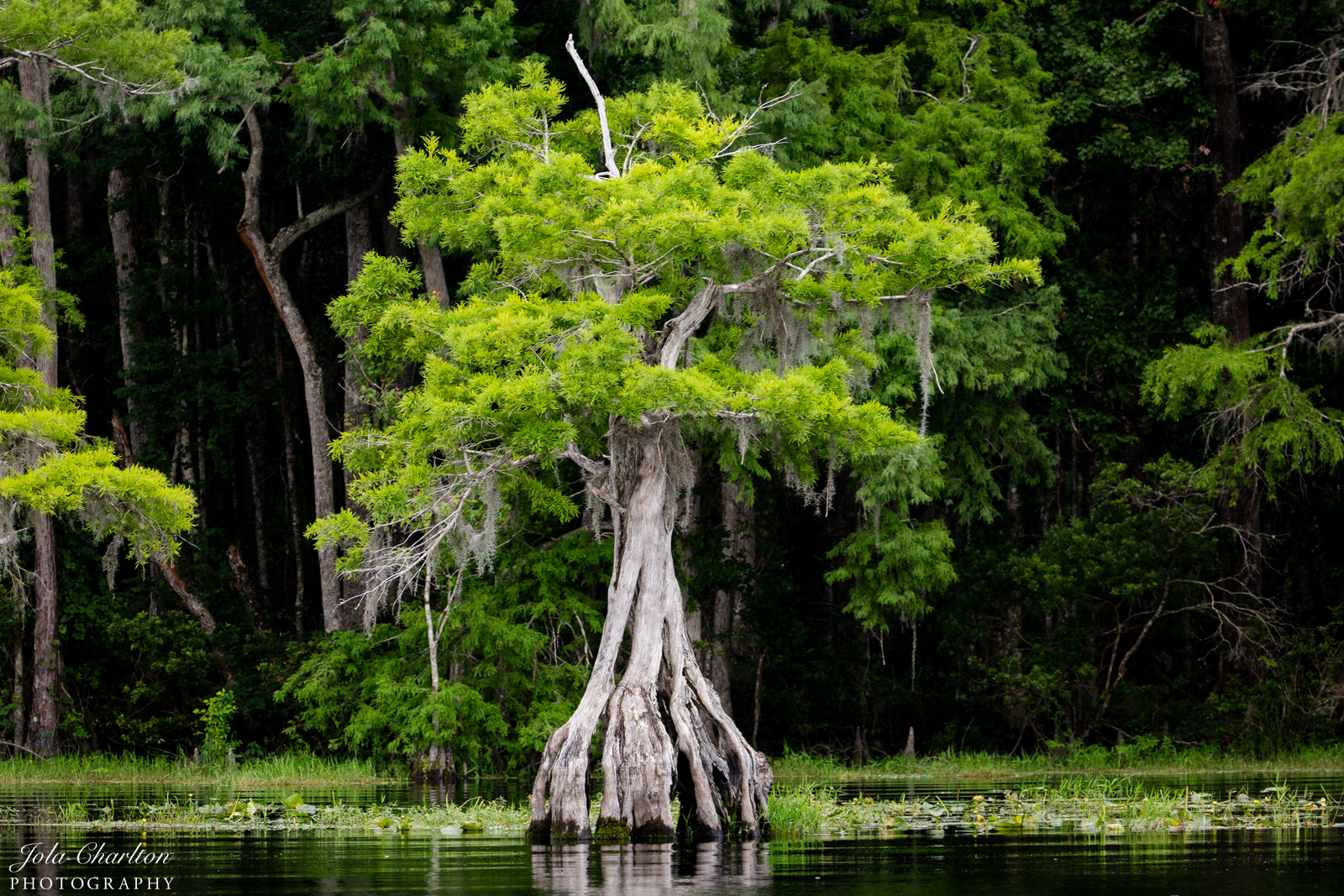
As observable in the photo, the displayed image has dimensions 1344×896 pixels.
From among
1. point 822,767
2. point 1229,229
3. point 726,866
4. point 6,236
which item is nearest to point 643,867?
point 726,866

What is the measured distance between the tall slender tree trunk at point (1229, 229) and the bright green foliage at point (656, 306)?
11.8 metres

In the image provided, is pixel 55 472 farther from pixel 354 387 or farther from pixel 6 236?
pixel 354 387

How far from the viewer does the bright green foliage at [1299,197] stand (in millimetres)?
21328

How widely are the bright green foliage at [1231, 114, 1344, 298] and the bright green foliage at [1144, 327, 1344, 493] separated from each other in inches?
42.4

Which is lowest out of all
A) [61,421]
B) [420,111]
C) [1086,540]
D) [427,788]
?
[427,788]

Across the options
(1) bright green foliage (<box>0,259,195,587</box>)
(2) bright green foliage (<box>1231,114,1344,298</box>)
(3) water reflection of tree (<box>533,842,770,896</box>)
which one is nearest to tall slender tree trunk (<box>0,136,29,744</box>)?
(1) bright green foliage (<box>0,259,195,587</box>)

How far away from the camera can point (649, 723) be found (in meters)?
12.6

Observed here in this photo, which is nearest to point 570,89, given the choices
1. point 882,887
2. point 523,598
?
point 523,598

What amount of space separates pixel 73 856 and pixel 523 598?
12.6m

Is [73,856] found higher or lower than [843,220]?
lower

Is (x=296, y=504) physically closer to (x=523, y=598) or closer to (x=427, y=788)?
(x=523, y=598)

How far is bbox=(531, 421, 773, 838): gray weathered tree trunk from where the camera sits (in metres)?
12.5

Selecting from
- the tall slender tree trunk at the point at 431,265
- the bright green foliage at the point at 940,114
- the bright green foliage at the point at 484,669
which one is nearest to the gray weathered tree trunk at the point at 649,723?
→ the bright green foliage at the point at 484,669

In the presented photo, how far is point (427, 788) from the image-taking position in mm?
20125
